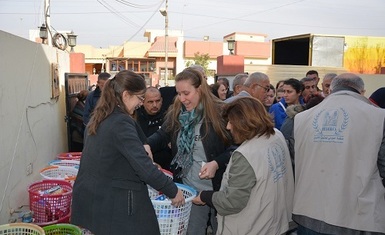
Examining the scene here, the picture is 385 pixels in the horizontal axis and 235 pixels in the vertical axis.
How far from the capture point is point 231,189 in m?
2.19

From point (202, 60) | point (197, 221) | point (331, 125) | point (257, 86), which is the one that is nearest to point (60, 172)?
point (197, 221)

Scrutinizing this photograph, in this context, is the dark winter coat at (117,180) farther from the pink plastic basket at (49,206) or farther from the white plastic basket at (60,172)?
the white plastic basket at (60,172)

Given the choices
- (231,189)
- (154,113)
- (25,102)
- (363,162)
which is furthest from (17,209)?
(363,162)

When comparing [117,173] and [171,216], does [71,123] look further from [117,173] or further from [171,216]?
[117,173]

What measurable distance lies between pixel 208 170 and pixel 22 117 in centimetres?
242

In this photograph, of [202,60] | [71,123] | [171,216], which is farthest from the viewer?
[202,60]

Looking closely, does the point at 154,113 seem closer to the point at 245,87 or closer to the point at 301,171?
the point at 245,87

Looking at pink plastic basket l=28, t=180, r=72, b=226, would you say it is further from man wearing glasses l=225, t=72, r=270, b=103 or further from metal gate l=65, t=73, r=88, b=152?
metal gate l=65, t=73, r=88, b=152

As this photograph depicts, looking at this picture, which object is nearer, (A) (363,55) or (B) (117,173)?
(B) (117,173)

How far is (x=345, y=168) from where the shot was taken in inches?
90.4

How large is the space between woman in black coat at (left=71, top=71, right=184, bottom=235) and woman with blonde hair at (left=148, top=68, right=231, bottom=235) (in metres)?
0.57

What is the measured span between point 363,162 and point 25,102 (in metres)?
3.55

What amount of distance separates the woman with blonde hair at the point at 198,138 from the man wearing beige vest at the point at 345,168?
0.72 metres

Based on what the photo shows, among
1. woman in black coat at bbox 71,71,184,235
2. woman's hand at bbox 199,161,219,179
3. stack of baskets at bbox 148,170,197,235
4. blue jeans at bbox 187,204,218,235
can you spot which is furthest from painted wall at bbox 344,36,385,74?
woman in black coat at bbox 71,71,184,235
